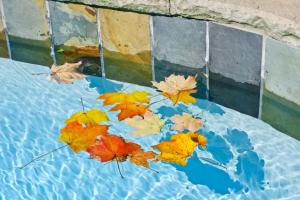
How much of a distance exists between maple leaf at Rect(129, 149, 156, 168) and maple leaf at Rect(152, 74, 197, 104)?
17.6 inches

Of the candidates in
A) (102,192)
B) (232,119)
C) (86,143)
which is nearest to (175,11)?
(232,119)

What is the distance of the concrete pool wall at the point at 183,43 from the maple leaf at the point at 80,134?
0.50 m

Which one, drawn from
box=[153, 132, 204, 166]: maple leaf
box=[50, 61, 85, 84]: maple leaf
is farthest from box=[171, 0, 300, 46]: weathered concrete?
box=[50, 61, 85, 84]: maple leaf

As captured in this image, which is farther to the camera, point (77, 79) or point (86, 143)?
point (77, 79)

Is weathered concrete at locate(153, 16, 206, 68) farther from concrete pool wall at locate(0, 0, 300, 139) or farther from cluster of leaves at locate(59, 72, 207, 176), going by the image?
cluster of leaves at locate(59, 72, 207, 176)

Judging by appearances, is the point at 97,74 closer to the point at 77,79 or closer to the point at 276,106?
the point at 77,79

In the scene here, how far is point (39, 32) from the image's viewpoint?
12.0 ft

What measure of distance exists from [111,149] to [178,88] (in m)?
0.59

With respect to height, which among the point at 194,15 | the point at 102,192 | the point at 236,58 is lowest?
the point at 102,192

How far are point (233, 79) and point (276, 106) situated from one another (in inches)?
11.2

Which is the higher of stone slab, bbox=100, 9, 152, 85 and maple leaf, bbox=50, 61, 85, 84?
stone slab, bbox=100, 9, 152, 85

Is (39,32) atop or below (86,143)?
atop

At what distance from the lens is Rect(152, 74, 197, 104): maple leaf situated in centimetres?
329

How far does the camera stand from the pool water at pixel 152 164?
274 centimetres
